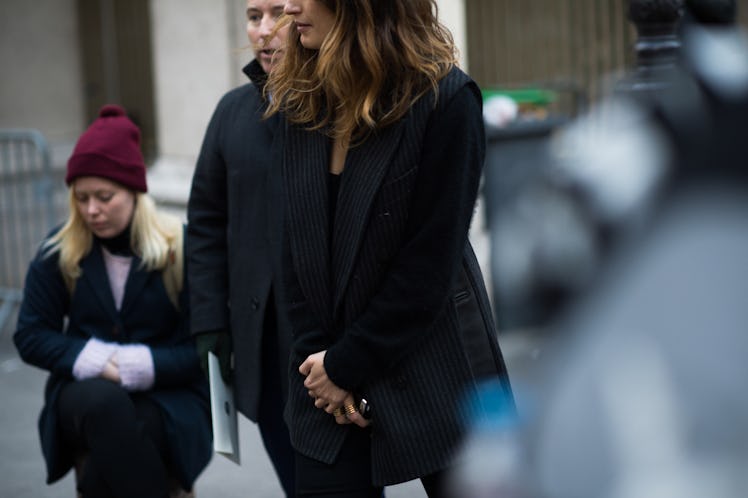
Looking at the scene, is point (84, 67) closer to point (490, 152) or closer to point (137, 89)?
point (137, 89)

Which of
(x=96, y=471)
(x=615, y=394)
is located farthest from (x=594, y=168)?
(x=96, y=471)

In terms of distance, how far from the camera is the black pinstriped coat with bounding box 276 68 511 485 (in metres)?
2.92

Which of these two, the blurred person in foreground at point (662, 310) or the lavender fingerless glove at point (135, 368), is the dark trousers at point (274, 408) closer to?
the lavender fingerless glove at point (135, 368)

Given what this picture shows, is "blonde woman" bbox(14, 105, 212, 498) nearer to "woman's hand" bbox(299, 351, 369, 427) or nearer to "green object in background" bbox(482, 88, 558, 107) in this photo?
"woman's hand" bbox(299, 351, 369, 427)

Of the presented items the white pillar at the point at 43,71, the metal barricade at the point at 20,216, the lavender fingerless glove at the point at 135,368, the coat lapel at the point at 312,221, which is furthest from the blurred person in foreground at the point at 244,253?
the white pillar at the point at 43,71

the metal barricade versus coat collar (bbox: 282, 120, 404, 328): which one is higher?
coat collar (bbox: 282, 120, 404, 328)

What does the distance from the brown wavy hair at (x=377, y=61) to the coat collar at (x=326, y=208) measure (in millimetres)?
51

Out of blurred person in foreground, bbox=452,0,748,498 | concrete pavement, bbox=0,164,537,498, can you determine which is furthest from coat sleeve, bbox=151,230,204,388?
blurred person in foreground, bbox=452,0,748,498

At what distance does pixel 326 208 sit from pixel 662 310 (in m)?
1.81

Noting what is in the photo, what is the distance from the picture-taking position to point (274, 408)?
362cm

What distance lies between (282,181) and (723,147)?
201 centimetres

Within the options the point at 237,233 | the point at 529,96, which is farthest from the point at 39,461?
the point at 529,96

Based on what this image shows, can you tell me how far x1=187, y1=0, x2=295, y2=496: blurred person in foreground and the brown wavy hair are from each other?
490 millimetres

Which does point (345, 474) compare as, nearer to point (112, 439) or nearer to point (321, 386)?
point (321, 386)
